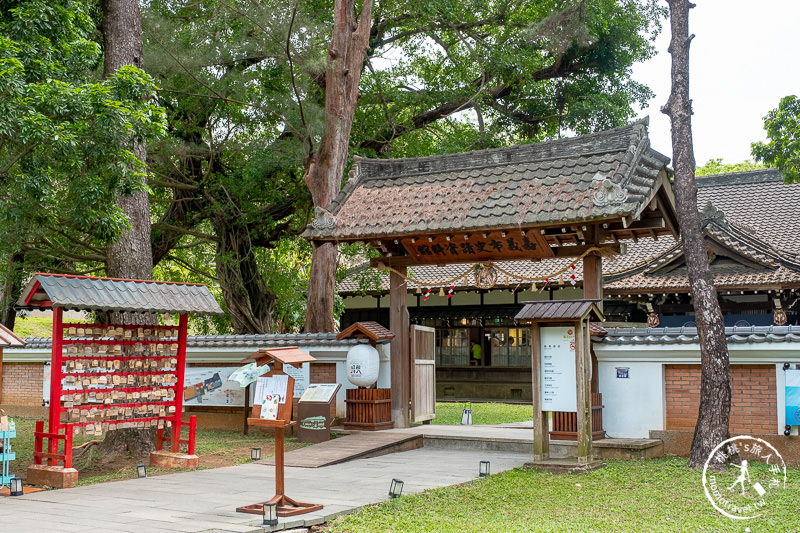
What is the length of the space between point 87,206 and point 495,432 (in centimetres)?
796

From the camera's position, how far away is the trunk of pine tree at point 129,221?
1129 centimetres

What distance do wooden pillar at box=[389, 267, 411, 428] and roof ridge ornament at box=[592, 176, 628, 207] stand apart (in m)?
4.27

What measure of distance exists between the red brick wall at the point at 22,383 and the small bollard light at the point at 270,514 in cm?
1309

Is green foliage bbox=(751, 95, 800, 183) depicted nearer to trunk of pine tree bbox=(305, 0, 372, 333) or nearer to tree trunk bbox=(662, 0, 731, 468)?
tree trunk bbox=(662, 0, 731, 468)

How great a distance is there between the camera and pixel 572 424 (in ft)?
38.3

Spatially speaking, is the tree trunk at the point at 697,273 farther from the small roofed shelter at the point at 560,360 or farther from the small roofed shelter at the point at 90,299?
the small roofed shelter at the point at 90,299

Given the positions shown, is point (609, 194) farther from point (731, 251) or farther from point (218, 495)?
point (731, 251)

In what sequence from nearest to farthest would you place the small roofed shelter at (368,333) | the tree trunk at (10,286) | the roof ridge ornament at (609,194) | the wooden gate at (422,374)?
1. the roof ridge ornament at (609,194)
2. the small roofed shelter at (368,333)
3. the wooden gate at (422,374)
4. the tree trunk at (10,286)

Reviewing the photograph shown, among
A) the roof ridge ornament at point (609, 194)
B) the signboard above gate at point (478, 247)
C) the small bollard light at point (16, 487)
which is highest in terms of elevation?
the roof ridge ornament at point (609, 194)

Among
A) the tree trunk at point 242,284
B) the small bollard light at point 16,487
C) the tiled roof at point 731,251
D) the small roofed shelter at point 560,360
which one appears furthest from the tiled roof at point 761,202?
the small bollard light at point 16,487

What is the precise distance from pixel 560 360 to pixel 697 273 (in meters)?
2.13

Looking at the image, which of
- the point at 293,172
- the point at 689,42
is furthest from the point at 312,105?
the point at 689,42

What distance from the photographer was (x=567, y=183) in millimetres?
12367

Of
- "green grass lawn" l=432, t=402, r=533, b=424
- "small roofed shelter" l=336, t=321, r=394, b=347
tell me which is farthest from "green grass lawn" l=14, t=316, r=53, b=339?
"small roofed shelter" l=336, t=321, r=394, b=347
